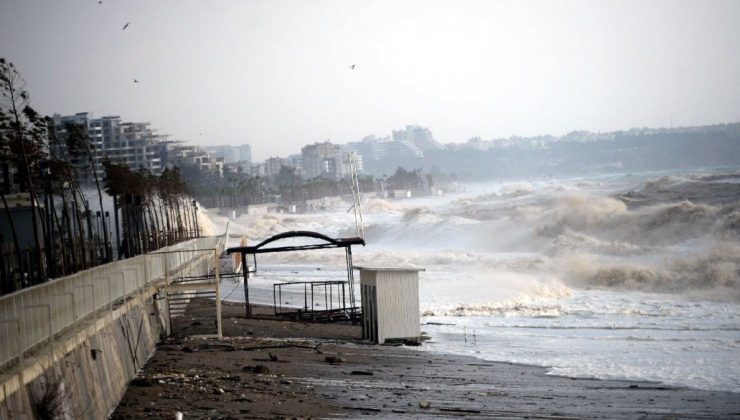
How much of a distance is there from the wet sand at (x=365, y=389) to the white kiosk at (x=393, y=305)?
1.41 meters

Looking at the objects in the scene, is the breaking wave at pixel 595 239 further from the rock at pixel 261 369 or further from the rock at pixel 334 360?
the rock at pixel 261 369

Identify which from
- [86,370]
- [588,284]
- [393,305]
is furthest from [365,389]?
[588,284]

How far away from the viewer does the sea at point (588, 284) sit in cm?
2190

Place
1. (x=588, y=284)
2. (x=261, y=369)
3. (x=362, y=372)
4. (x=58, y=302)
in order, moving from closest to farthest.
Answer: (x=58, y=302) → (x=261, y=369) → (x=362, y=372) → (x=588, y=284)

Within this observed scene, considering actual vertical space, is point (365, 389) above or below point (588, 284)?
above

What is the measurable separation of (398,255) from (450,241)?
19.8 metres

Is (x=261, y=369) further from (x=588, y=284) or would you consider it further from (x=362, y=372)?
(x=588, y=284)

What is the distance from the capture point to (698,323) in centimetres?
2705

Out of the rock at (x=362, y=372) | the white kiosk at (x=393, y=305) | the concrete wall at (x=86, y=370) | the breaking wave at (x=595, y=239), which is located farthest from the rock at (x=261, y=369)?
the breaking wave at (x=595, y=239)

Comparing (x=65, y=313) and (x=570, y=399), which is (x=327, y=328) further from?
(x=65, y=313)

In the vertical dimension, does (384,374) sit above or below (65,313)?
below

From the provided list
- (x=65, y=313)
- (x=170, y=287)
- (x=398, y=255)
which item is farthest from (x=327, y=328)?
(x=398, y=255)

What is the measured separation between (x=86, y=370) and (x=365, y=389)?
577 cm

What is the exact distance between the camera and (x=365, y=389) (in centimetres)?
1733
